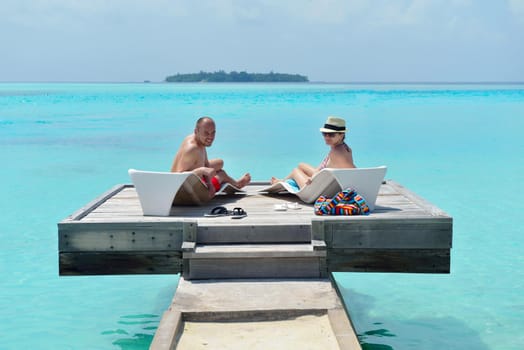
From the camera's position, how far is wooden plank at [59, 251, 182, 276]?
252 inches

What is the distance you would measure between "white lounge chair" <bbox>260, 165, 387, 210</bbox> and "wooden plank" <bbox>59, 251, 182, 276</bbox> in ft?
5.52

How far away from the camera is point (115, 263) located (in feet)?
21.1

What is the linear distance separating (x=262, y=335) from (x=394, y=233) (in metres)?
1.97

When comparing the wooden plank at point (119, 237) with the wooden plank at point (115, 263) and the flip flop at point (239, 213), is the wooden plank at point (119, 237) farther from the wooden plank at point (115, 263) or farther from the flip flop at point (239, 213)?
the flip flop at point (239, 213)

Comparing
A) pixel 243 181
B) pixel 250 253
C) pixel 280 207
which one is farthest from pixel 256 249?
pixel 243 181

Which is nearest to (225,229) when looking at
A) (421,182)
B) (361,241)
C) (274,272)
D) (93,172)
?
(274,272)

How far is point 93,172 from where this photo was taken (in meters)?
20.5

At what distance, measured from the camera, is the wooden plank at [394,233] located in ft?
21.0

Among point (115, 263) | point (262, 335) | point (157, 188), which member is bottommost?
point (262, 335)

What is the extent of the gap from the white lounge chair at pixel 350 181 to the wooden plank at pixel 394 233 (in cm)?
54

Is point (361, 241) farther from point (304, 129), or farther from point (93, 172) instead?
point (304, 129)

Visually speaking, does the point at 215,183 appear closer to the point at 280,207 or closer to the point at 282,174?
the point at 280,207

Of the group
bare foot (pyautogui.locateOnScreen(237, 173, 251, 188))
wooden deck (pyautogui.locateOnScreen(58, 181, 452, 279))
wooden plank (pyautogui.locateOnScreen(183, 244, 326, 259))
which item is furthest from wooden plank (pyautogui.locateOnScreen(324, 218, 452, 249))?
bare foot (pyautogui.locateOnScreen(237, 173, 251, 188))

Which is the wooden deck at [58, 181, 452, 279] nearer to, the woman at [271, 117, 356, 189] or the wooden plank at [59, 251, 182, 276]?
the wooden plank at [59, 251, 182, 276]
